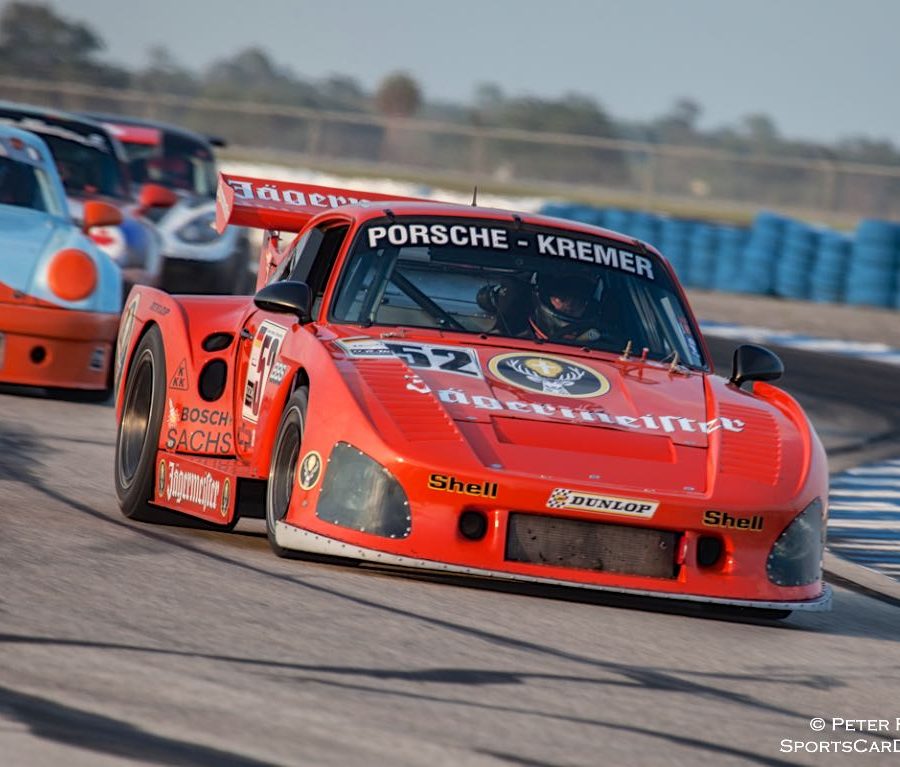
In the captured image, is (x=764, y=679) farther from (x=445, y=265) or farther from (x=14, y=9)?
(x=14, y=9)

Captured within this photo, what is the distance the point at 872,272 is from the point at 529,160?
19.1 m

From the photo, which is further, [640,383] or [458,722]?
[640,383]

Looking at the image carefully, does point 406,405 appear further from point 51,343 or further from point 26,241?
point 26,241

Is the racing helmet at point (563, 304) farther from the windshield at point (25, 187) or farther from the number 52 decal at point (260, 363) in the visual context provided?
the windshield at point (25, 187)

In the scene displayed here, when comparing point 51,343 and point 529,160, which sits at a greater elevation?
point 51,343

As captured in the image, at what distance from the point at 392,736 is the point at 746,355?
10.2 feet

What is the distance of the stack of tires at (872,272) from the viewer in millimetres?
22297

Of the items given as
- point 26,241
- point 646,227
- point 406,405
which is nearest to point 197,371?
point 406,405

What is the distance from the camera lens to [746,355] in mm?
6566

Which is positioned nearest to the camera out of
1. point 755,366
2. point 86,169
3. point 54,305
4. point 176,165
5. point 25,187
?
point 755,366

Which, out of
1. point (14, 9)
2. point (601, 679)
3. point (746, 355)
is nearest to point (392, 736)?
A: point (601, 679)

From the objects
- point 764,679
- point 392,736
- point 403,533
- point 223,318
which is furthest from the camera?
point 223,318

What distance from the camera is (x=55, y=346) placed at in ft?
32.4

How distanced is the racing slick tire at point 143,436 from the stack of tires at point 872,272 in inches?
630
